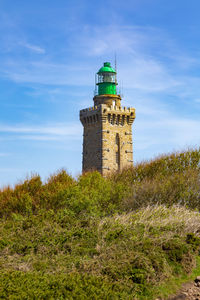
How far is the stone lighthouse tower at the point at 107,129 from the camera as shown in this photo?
4099cm

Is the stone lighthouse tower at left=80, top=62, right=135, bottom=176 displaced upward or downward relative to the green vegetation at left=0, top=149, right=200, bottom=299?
upward

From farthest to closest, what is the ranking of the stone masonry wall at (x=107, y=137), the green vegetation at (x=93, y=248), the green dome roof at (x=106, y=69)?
the green dome roof at (x=106, y=69)
the stone masonry wall at (x=107, y=137)
the green vegetation at (x=93, y=248)

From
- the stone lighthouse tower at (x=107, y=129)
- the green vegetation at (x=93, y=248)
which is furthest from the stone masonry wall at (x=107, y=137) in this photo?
the green vegetation at (x=93, y=248)

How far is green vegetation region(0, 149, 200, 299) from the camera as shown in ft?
25.8

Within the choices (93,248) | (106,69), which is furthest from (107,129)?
(93,248)

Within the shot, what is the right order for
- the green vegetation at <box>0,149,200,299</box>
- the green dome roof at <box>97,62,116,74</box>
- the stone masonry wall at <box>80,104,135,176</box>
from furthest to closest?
the green dome roof at <box>97,62,116,74</box> < the stone masonry wall at <box>80,104,135,176</box> < the green vegetation at <box>0,149,200,299</box>

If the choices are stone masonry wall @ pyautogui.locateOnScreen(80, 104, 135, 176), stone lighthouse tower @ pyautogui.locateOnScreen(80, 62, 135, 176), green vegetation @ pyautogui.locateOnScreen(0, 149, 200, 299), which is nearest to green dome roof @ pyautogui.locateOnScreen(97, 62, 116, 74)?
stone lighthouse tower @ pyautogui.locateOnScreen(80, 62, 135, 176)

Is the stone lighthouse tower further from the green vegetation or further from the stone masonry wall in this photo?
the green vegetation

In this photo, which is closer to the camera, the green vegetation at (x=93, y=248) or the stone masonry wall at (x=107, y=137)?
the green vegetation at (x=93, y=248)

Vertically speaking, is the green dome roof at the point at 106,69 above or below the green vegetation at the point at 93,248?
above

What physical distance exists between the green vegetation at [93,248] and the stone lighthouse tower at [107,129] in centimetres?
2278

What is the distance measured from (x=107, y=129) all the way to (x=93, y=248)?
3163 centimetres

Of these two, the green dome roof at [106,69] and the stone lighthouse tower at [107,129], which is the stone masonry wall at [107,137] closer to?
the stone lighthouse tower at [107,129]

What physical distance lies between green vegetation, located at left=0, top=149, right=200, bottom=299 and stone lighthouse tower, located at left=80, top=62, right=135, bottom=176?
897 inches
